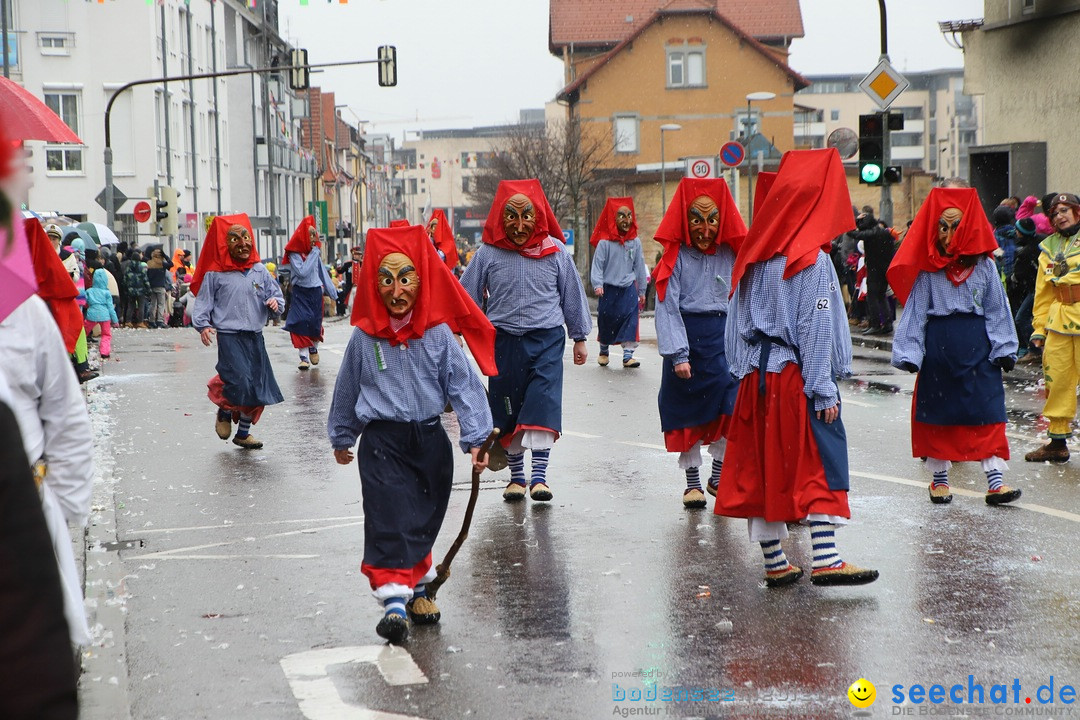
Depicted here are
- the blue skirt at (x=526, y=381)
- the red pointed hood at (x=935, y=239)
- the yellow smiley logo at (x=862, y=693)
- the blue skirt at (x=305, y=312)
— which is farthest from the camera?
the blue skirt at (x=305, y=312)

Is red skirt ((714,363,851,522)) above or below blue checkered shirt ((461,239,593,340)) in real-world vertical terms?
below

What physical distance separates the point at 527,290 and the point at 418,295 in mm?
2993

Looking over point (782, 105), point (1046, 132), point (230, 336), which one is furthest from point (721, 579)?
point (782, 105)

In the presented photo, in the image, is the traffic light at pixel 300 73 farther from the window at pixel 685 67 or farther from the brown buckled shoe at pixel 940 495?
the window at pixel 685 67

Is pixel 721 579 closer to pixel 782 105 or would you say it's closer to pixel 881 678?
pixel 881 678

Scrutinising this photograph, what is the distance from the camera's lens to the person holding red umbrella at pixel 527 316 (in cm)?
911

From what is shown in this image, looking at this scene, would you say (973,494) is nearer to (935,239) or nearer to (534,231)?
(935,239)

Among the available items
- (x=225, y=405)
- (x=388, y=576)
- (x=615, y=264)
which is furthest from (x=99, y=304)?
(x=388, y=576)

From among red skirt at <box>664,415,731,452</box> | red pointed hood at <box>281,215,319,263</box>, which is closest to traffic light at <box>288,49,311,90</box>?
red pointed hood at <box>281,215,319,263</box>

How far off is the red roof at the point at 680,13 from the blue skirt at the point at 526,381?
53.7 meters

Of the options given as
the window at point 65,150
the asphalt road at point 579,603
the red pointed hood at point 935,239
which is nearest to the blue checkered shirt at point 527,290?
the asphalt road at point 579,603

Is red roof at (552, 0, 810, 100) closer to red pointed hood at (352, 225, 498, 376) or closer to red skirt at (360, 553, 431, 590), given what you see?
red pointed hood at (352, 225, 498, 376)

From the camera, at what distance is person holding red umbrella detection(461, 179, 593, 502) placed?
911cm

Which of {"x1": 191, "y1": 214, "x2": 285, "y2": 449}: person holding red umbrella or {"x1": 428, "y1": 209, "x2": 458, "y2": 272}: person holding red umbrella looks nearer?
{"x1": 191, "y1": 214, "x2": 285, "y2": 449}: person holding red umbrella
